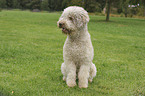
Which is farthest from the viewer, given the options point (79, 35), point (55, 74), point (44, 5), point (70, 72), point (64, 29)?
point (44, 5)

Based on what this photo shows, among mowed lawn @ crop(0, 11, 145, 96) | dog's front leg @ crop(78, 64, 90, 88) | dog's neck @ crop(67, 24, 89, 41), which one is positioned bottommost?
mowed lawn @ crop(0, 11, 145, 96)

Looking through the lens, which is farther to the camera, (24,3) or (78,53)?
(24,3)

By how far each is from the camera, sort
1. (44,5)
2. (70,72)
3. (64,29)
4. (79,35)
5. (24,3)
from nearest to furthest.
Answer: (64,29)
(79,35)
(70,72)
(44,5)
(24,3)

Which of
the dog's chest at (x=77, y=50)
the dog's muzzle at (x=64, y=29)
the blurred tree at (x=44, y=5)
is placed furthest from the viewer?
the blurred tree at (x=44, y=5)

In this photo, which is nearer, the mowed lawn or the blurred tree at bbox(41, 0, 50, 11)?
the mowed lawn

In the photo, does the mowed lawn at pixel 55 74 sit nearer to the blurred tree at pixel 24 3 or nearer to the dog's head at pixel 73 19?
the dog's head at pixel 73 19

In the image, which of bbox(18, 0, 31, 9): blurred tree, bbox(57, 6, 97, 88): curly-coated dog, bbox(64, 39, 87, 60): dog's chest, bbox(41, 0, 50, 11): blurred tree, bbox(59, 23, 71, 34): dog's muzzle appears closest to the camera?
bbox(59, 23, 71, 34): dog's muzzle

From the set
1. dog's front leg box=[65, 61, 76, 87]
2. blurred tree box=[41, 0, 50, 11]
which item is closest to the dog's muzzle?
dog's front leg box=[65, 61, 76, 87]

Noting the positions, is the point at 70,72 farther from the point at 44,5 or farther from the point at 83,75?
the point at 44,5

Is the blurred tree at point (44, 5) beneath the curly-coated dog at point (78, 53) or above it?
above

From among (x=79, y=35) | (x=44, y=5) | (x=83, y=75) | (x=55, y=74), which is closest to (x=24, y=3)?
(x=44, y=5)

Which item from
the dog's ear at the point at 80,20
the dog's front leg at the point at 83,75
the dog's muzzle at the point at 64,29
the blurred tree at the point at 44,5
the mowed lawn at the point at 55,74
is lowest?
the mowed lawn at the point at 55,74

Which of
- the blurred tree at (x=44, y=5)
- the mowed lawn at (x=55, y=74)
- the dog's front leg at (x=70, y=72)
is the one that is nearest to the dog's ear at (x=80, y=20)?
the dog's front leg at (x=70, y=72)

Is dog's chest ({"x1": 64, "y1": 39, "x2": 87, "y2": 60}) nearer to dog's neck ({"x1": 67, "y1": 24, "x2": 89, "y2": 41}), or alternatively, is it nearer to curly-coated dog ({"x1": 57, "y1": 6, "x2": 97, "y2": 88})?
curly-coated dog ({"x1": 57, "y1": 6, "x2": 97, "y2": 88})
